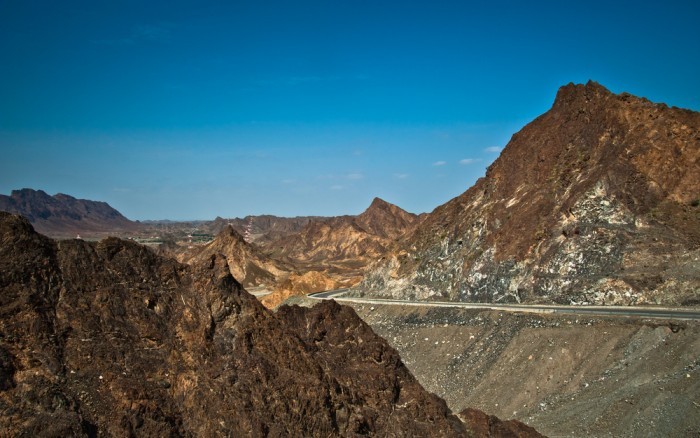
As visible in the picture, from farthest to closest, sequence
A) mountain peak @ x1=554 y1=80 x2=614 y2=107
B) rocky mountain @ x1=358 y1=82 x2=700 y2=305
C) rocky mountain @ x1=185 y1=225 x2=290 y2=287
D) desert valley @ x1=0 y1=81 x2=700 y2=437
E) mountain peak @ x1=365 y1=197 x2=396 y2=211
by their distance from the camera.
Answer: mountain peak @ x1=365 y1=197 x2=396 y2=211, rocky mountain @ x1=185 y1=225 x2=290 y2=287, mountain peak @ x1=554 y1=80 x2=614 y2=107, rocky mountain @ x1=358 y1=82 x2=700 y2=305, desert valley @ x1=0 y1=81 x2=700 y2=437

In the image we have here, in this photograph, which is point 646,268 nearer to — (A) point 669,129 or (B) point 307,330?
(A) point 669,129

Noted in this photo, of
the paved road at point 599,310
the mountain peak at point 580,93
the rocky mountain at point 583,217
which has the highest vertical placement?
the mountain peak at point 580,93

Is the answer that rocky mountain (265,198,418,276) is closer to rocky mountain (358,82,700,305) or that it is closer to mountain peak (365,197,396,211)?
mountain peak (365,197,396,211)

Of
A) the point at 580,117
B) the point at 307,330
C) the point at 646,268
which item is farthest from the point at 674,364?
the point at 580,117

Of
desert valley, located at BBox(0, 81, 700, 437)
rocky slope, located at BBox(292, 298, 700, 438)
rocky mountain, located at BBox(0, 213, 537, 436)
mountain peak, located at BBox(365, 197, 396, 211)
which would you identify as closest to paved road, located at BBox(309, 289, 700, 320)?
desert valley, located at BBox(0, 81, 700, 437)

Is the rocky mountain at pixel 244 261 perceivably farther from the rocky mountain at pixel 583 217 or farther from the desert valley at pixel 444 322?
the rocky mountain at pixel 583 217

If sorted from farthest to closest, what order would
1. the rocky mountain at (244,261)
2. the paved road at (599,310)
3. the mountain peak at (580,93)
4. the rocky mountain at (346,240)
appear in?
1. the rocky mountain at (346,240)
2. the rocky mountain at (244,261)
3. the mountain peak at (580,93)
4. the paved road at (599,310)

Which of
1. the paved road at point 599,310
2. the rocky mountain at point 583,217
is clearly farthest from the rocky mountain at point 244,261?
the paved road at point 599,310
